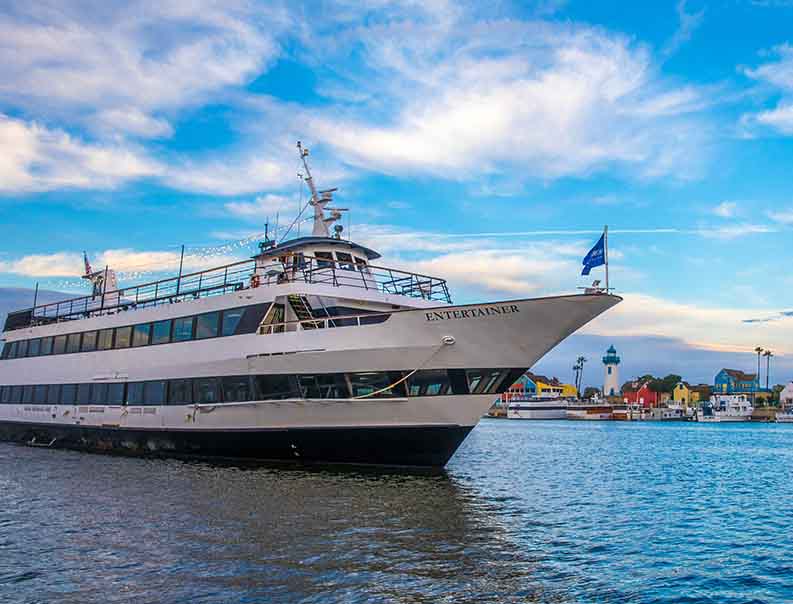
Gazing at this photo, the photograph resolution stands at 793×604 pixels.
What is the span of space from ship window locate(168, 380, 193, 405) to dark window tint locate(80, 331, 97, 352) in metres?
6.62

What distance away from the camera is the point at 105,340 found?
1085 inches

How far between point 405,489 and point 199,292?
11782 mm

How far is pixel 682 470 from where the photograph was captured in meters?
28.9

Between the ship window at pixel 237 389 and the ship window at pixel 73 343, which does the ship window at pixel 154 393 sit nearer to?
the ship window at pixel 237 389

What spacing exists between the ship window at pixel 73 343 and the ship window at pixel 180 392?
8013mm

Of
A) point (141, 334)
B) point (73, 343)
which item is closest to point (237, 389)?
point (141, 334)

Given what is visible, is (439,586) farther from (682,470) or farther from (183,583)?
(682,470)

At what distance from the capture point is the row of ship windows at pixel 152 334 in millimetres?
21828

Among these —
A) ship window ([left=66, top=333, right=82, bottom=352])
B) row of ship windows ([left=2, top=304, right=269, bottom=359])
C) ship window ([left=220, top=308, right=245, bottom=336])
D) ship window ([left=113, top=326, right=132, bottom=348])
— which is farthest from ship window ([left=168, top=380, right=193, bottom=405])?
ship window ([left=66, top=333, right=82, bottom=352])

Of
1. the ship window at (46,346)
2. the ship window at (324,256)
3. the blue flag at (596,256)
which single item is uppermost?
the ship window at (324,256)

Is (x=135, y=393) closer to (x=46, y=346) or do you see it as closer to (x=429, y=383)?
(x=46, y=346)

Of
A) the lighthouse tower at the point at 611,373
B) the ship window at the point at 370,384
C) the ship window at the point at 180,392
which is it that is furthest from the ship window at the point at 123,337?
the lighthouse tower at the point at 611,373

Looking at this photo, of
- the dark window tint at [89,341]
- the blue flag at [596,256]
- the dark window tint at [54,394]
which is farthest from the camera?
the dark window tint at [54,394]

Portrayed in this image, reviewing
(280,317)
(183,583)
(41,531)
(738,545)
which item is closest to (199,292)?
(280,317)
